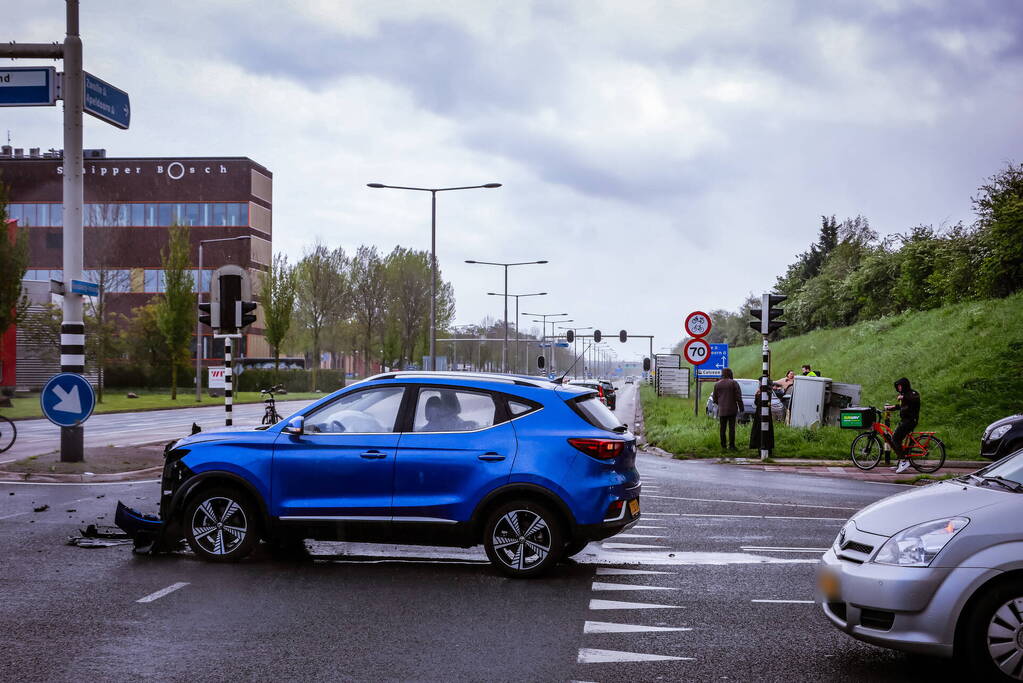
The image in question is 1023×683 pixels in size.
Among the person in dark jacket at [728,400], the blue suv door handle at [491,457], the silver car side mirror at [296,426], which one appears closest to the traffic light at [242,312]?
the silver car side mirror at [296,426]

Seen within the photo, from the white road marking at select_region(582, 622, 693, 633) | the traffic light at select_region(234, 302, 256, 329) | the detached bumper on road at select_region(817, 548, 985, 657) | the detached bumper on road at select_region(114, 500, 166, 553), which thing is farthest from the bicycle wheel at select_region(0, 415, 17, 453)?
the detached bumper on road at select_region(817, 548, 985, 657)

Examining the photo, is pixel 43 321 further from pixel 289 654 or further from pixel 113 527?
pixel 289 654

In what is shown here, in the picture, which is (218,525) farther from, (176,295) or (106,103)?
(176,295)

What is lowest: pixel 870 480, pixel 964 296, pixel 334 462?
pixel 870 480

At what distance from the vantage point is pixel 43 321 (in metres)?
48.4

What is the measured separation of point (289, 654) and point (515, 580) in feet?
8.79

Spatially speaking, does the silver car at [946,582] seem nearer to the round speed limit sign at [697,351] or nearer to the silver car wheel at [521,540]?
the silver car wheel at [521,540]

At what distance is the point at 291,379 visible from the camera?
7394cm

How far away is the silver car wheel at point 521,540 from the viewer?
8.27 meters

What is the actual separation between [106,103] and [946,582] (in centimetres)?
1608

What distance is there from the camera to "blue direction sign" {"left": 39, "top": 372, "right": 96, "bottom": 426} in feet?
50.3

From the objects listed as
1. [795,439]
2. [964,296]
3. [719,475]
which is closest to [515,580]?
[719,475]

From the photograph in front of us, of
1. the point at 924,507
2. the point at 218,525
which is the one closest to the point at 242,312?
the point at 218,525

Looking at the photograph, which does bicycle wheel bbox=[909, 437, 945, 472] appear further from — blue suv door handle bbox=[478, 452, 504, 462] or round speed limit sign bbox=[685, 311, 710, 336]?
blue suv door handle bbox=[478, 452, 504, 462]
